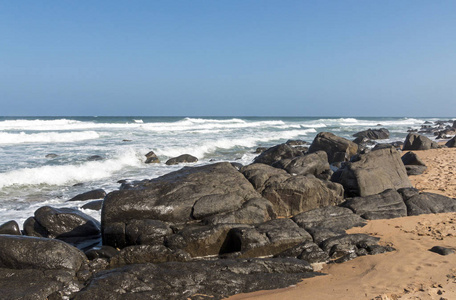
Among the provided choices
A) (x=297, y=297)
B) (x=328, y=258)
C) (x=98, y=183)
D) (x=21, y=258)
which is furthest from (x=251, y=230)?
(x=98, y=183)

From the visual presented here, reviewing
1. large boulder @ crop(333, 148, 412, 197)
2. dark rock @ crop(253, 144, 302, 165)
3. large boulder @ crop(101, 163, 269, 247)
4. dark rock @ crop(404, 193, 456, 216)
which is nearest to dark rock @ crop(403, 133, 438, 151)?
dark rock @ crop(253, 144, 302, 165)

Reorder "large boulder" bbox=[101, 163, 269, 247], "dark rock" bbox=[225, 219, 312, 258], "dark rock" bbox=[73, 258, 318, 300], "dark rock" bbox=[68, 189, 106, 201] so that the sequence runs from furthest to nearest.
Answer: "dark rock" bbox=[68, 189, 106, 201] < "large boulder" bbox=[101, 163, 269, 247] < "dark rock" bbox=[225, 219, 312, 258] < "dark rock" bbox=[73, 258, 318, 300]

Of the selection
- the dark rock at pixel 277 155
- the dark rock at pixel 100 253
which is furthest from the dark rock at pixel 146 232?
the dark rock at pixel 277 155

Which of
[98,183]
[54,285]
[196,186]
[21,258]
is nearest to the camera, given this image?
[54,285]

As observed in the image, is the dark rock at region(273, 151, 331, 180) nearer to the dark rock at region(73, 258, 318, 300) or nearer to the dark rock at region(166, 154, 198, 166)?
the dark rock at region(73, 258, 318, 300)

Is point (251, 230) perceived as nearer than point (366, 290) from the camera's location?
No

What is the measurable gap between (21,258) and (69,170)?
9.60 metres

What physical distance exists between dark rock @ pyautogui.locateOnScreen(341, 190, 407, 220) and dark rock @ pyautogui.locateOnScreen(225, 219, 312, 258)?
2.10m

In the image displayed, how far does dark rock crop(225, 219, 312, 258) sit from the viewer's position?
6.27m

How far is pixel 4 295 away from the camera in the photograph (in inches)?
182

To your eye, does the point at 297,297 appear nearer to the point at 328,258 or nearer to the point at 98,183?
the point at 328,258

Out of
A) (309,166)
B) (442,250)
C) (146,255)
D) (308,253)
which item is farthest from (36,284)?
(309,166)

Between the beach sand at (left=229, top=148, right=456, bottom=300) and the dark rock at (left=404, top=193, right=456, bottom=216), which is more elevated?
the dark rock at (left=404, top=193, right=456, bottom=216)

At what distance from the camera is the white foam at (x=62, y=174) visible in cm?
1295
